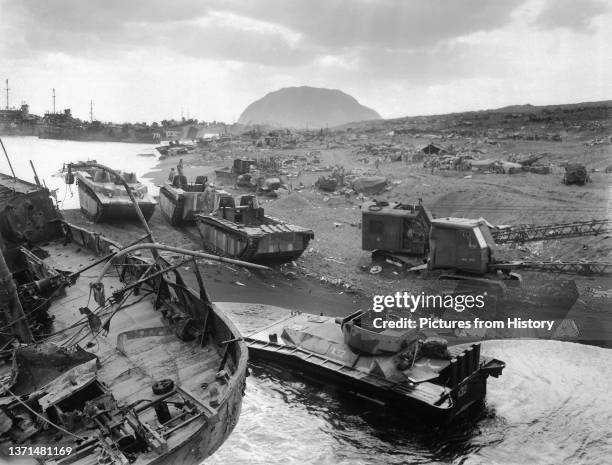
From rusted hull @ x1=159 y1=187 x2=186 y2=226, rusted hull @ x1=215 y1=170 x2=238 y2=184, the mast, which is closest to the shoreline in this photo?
rusted hull @ x1=215 y1=170 x2=238 y2=184

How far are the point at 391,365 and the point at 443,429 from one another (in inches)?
58.2

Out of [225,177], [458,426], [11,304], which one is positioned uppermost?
[225,177]

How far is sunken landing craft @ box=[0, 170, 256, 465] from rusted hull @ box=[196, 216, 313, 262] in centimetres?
599

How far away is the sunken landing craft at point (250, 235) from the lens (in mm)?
17906

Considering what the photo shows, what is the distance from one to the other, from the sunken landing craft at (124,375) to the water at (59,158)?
23.2 m

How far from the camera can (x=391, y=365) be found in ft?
35.6

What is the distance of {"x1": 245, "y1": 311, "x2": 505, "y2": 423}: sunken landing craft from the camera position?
33.6 feet

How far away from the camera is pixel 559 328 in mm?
14289

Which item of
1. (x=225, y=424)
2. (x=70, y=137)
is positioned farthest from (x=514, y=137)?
(x=70, y=137)

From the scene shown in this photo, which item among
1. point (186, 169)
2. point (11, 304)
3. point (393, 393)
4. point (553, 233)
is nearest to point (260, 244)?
point (393, 393)

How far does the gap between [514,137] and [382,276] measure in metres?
38.7

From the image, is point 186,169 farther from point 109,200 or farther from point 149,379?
point 149,379

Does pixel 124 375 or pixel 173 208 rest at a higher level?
pixel 173 208

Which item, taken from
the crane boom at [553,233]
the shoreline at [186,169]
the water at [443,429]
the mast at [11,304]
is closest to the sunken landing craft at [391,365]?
the water at [443,429]
